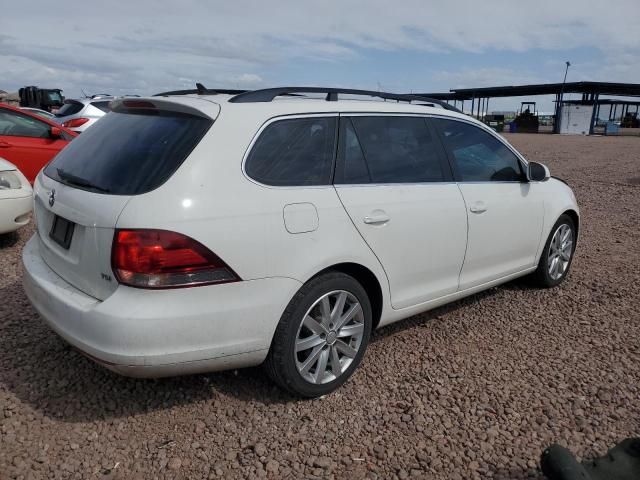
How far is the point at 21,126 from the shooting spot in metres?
7.49

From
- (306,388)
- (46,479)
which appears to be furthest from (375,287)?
(46,479)

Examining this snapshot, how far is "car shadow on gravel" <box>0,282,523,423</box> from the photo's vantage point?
3016 millimetres

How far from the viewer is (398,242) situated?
333 cm

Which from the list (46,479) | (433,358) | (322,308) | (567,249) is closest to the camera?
(46,479)

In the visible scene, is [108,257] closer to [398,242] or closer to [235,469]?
[235,469]

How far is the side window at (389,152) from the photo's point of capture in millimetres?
3254

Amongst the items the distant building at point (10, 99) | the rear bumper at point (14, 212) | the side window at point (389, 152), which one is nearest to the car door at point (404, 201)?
the side window at point (389, 152)

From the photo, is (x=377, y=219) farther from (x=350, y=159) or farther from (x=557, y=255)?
(x=557, y=255)

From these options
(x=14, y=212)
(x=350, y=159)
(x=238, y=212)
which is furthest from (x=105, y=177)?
(x=14, y=212)

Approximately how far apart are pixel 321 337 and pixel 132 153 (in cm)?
140

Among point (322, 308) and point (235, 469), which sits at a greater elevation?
point (322, 308)

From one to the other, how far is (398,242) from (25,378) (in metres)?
2.34

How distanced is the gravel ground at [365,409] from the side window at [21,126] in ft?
13.0

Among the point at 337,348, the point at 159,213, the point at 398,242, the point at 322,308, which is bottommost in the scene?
the point at 337,348
